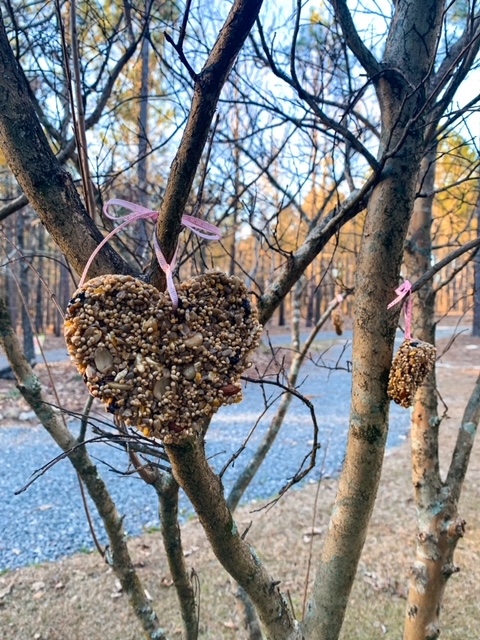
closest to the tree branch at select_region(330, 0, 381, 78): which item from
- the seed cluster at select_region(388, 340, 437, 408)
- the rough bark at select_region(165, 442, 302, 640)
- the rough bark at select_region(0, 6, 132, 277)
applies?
the seed cluster at select_region(388, 340, 437, 408)

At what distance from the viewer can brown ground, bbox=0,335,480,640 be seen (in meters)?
2.92

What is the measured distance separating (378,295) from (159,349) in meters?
0.76

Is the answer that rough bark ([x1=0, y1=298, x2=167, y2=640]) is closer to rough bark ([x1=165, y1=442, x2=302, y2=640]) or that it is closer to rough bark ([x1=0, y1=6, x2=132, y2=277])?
rough bark ([x1=165, y1=442, x2=302, y2=640])

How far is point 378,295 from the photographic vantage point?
1.32 metres

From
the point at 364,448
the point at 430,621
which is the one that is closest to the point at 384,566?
the point at 430,621

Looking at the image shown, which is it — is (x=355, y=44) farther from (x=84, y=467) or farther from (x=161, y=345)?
(x=84, y=467)

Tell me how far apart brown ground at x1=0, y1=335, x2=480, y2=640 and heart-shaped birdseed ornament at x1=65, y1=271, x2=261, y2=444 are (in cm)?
171

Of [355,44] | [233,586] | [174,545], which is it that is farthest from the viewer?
[233,586]

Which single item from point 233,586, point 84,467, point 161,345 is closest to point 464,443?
point 233,586

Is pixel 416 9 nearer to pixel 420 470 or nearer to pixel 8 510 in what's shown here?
pixel 420 470

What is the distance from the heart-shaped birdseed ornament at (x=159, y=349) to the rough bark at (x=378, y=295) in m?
0.59

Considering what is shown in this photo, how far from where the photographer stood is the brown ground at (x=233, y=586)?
2916mm

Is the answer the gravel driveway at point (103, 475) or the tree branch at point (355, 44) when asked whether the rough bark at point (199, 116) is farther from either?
the gravel driveway at point (103, 475)

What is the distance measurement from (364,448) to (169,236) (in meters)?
0.89
